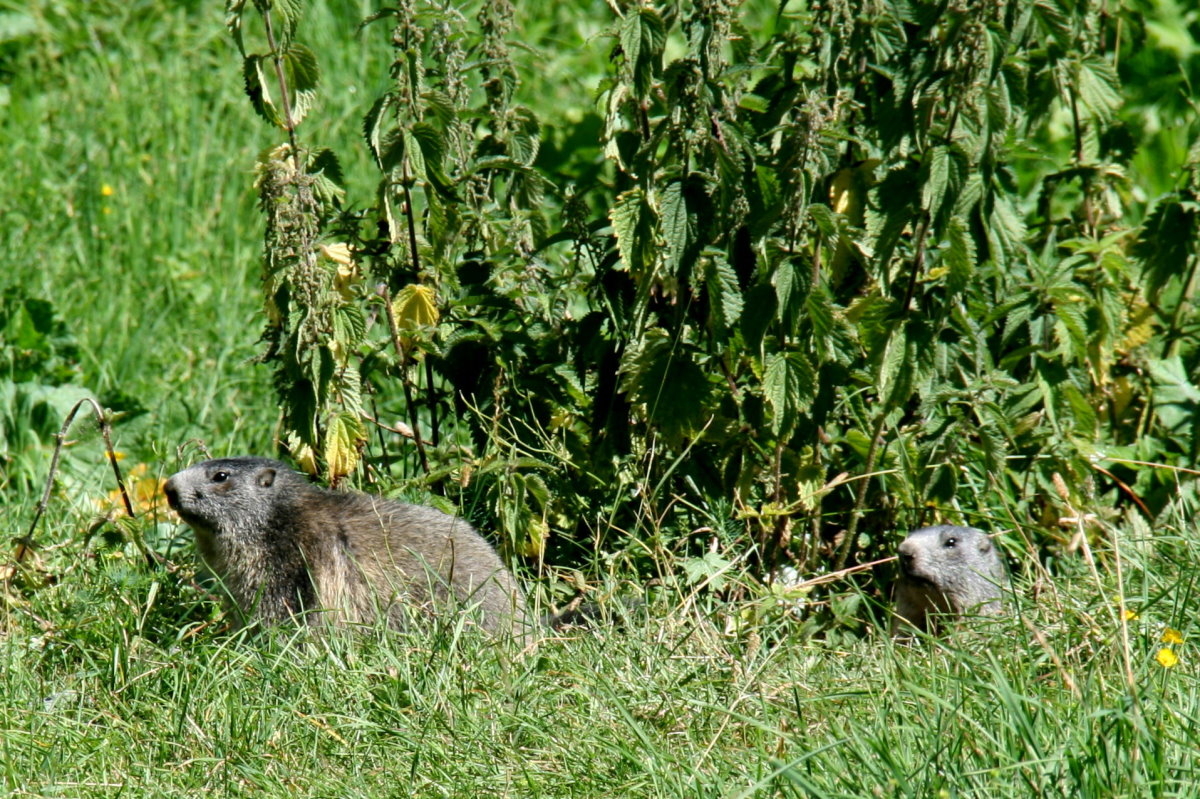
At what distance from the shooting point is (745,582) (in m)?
4.13

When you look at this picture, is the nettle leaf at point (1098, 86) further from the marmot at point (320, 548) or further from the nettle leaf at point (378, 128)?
the marmot at point (320, 548)

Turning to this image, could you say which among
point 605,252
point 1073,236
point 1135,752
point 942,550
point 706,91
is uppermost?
point 706,91

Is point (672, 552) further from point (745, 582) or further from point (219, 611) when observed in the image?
point (219, 611)

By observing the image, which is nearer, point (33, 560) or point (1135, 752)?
point (1135, 752)

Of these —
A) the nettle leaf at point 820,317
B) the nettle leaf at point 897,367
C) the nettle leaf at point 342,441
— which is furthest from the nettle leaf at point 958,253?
the nettle leaf at point 342,441

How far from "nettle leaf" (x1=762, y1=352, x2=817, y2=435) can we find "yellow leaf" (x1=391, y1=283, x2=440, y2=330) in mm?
1056

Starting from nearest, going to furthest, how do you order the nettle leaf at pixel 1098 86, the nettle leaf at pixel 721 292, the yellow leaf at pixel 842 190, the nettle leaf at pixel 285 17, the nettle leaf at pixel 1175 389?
the nettle leaf at pixel 721 292
the nettle leaf at pixel 285 17
the yellow leaf at pixel 842 190
the nettle leaf at pixel 1098 86
the nettle leaf at pixel 1175 389

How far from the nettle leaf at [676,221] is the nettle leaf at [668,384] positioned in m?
0.31

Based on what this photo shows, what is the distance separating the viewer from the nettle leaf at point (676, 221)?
3797 millimetres

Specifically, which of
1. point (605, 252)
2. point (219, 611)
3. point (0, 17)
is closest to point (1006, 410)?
point (605, 252)

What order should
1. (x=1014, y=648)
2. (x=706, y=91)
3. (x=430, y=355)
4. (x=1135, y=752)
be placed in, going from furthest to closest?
(x=430, y=355), (x=706, y=91), (x=1014, y=648), (x=1135, y=752)

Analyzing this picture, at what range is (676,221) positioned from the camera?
3807 millimetres

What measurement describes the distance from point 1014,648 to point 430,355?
197 cm

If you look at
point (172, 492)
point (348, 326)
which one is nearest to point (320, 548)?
point (172, 492)
